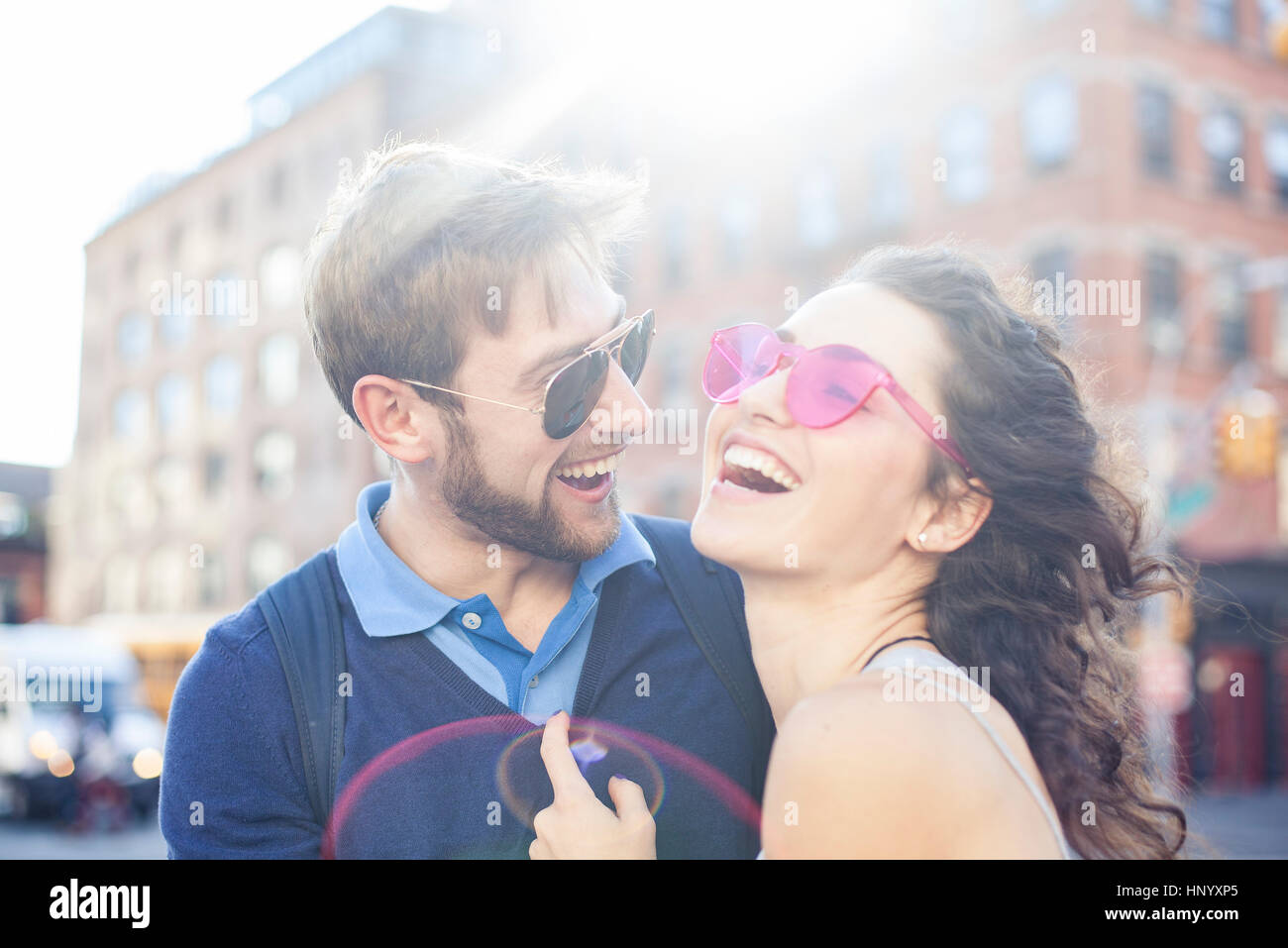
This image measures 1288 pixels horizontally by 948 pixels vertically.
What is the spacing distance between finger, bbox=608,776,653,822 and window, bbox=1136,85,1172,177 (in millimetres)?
22232

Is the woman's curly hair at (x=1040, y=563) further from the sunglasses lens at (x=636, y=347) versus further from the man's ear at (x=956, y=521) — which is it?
the sunglasses lens at (x=636, y=347)

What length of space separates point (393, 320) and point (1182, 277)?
2209 cm

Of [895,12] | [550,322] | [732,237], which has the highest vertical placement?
[895,12]

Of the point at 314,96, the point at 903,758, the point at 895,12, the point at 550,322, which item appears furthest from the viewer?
the point at 314,96

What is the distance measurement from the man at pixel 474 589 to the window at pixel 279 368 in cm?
3406

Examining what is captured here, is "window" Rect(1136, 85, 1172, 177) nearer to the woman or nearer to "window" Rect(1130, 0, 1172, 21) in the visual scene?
"window" Rect(1130, 0, 1172, 21)

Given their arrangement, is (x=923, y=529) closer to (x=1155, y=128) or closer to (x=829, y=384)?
(x=829, y=384)

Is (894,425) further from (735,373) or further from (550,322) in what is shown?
(550,322)

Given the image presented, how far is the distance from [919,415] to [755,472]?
377 mm

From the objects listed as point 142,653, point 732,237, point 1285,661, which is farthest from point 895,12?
point 142,653

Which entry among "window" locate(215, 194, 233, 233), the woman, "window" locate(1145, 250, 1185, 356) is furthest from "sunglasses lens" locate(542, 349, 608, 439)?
"window" locate(215, 194, 233, 233)

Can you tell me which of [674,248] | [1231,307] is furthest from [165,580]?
[1231,307]

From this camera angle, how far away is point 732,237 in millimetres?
27609
